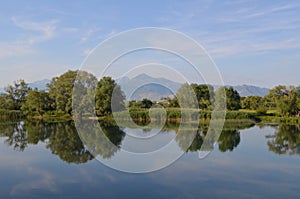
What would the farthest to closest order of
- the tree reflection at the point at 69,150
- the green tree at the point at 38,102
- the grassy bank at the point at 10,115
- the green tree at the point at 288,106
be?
the grassy bank at the point at 10,115, the green tree at the point at 38,102, the green tree at the point at 288,106, the tree reflection at the point at 69,150

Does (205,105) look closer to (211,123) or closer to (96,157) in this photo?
(211,123)

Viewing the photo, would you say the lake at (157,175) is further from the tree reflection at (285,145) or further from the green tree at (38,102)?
the green tree at (38,102)

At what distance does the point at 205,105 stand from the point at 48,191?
13313 mm

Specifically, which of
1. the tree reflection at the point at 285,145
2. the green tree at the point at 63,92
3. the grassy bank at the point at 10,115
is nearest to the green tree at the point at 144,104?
the green tree at the point at 63,92

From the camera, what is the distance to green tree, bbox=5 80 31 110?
1134 inches

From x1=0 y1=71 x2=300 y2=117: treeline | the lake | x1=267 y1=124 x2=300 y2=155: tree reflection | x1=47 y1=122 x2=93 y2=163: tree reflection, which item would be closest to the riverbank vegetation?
x1=0 y1=71 x2=300 y2=117: treeline

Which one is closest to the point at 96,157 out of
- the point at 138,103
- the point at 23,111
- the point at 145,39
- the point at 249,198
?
the point at 145,39

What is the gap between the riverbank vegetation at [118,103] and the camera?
56.4 feet

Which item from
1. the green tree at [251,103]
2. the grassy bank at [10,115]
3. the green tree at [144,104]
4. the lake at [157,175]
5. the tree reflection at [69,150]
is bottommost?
the lake at [157,175]

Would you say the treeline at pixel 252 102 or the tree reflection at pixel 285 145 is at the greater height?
the treeline at pixel 252 102

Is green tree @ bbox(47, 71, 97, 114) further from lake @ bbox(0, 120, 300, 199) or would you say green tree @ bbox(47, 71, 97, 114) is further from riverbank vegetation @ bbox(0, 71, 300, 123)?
lake @ bbox(0, 120, 300, 199)

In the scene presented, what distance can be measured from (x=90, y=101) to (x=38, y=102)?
957cm

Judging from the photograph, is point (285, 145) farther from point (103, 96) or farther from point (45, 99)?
point (45, 99)

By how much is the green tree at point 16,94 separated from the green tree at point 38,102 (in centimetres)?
262
